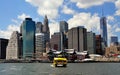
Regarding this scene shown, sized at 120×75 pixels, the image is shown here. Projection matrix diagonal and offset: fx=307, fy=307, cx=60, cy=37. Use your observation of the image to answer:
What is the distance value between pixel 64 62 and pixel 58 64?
14.6 feet

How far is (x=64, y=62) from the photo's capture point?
163 m

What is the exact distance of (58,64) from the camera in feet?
526
